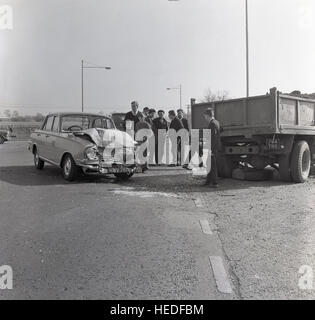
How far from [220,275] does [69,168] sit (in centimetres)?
639

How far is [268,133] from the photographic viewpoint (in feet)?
30.2

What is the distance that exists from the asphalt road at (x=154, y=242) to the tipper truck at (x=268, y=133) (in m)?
1.37

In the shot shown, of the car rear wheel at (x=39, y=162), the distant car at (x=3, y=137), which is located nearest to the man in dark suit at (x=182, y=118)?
the car rear wheel at (x=39, y=162)

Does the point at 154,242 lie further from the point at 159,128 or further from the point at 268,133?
the point at 159,128

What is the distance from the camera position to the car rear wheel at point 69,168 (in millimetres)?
9547

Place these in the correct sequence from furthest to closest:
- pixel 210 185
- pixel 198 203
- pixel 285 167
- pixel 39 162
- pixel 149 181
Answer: pixel 39 162 → pixel 149 181 → pixel 285 167 → pixel 210 185 → pixel 198 203

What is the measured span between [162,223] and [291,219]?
1.96 m

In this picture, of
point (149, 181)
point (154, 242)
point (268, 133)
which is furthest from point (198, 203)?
point (149, 181)

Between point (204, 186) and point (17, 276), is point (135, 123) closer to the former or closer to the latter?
point (204, 186)

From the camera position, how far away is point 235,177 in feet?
34.7

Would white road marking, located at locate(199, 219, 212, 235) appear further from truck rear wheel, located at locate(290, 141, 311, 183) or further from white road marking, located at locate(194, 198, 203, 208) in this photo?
truck rear wheel, located at locate(290, 141, 311, 183)

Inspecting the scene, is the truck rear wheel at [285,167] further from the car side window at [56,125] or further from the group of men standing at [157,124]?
the car side window at [56,125]
